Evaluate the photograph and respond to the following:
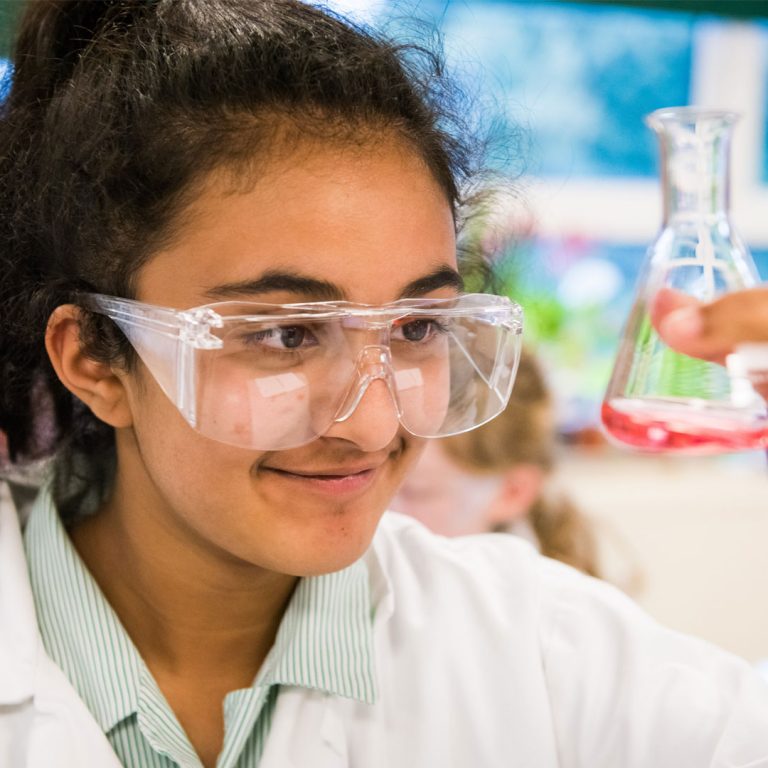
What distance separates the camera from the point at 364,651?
178 centimetres

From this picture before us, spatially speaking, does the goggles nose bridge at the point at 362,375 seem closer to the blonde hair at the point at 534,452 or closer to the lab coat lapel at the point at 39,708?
the lab coat lapel at the point at 39,708

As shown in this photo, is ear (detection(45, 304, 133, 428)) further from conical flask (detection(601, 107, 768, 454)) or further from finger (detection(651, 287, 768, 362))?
finger (detection(651, 287, 768, 362))

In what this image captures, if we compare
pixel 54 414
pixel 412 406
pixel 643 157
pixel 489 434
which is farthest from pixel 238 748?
pixel 643 157

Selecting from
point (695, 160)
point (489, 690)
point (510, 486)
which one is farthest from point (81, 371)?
point (510, 486)

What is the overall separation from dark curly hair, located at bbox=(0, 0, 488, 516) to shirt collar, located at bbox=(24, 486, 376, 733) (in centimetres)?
37

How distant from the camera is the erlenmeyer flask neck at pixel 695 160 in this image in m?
1.44

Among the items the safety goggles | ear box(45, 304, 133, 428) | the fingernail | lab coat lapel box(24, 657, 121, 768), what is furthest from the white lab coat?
the fingernail

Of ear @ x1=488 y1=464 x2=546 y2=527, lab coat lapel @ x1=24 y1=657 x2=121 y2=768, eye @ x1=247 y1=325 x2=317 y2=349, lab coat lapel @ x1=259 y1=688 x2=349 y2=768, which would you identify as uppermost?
eye @ x1=247 y1=325 x2=317 y2=349

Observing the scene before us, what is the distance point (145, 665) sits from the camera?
1.73 m

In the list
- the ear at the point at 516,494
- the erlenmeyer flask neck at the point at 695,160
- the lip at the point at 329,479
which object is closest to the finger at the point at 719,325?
the erlenmeyer flask neck at the point at 695,160

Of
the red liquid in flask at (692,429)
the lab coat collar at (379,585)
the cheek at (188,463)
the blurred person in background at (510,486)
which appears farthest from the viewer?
the blurred person in background at (510,486)

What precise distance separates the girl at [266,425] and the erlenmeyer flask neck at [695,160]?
0.32 meters

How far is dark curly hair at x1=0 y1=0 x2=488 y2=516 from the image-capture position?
1551mm

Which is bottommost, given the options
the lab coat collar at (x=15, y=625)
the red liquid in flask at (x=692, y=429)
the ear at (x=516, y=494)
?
the ear at (x=516, y=494)
